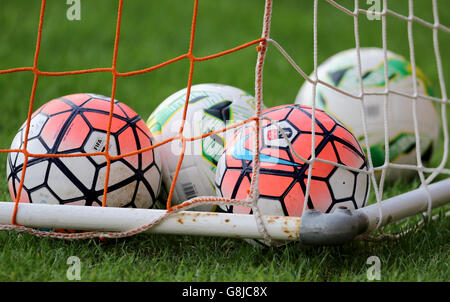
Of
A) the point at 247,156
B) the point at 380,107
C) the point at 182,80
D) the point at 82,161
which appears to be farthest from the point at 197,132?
the point at 182,80

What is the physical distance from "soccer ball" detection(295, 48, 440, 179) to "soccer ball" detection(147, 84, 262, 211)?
75 cm

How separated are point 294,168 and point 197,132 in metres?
0.56

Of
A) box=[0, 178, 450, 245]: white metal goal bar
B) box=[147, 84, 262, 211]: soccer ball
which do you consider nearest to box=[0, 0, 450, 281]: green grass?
box=[0, 178, 450, 245]: white metal goal bar

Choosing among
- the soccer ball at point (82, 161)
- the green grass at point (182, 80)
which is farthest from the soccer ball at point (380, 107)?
the soccer ball at point (82, 161)

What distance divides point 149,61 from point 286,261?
3.76 m

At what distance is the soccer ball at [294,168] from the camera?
2088 mm

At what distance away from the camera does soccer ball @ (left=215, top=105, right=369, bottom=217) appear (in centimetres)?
209

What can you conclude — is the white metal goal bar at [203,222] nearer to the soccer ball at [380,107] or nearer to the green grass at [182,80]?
the green grass at [182,80]

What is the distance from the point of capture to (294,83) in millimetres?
5367

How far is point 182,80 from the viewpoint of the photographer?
203 inches

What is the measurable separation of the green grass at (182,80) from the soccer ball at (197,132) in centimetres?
25

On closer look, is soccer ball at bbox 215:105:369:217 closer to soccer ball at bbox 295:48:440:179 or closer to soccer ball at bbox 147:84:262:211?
soccer ball at bbox 147:84:262:211

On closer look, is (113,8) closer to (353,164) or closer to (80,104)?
(80,104)
